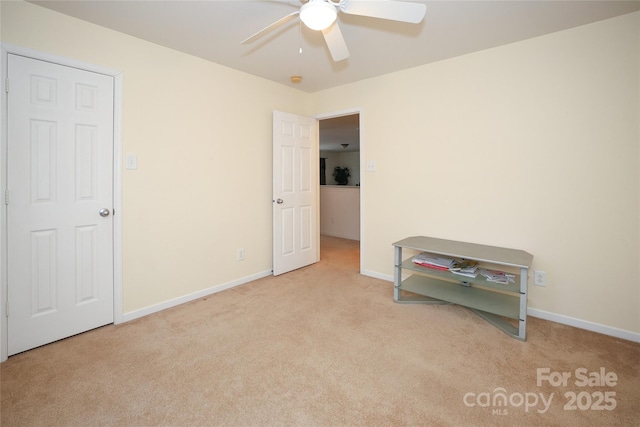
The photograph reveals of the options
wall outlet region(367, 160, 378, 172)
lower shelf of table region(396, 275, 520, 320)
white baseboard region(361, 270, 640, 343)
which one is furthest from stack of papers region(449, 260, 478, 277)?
wall outlet region(367, 160, 378, 172)

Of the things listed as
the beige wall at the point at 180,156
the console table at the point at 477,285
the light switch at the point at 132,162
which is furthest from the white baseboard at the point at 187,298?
the console table at the point at 477,285

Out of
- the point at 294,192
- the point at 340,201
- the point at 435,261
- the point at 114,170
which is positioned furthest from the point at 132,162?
the point at 340,201

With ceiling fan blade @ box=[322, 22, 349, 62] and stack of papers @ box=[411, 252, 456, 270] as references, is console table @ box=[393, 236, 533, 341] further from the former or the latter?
ceiling fan blade @ box=[322, 22, 349, 62]

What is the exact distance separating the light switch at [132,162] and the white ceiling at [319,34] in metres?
0.95

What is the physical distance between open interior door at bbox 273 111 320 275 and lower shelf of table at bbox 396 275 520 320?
4.79ft

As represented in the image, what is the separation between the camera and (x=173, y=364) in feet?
6.23

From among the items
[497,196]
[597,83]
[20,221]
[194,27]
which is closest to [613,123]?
[597,83]

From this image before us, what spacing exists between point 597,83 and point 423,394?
2501 mm

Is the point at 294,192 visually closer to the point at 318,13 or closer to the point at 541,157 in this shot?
the point at 318,13

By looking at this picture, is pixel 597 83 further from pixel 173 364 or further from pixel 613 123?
pixel 173 364

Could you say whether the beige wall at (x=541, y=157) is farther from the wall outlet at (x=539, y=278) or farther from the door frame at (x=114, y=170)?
the door frame at (x=114, y=170)

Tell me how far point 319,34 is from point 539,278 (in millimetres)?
2687

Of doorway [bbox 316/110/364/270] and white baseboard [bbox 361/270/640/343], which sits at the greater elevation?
doorway [bbox 316/110/364/270]

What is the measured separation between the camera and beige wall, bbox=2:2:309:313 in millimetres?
2266
